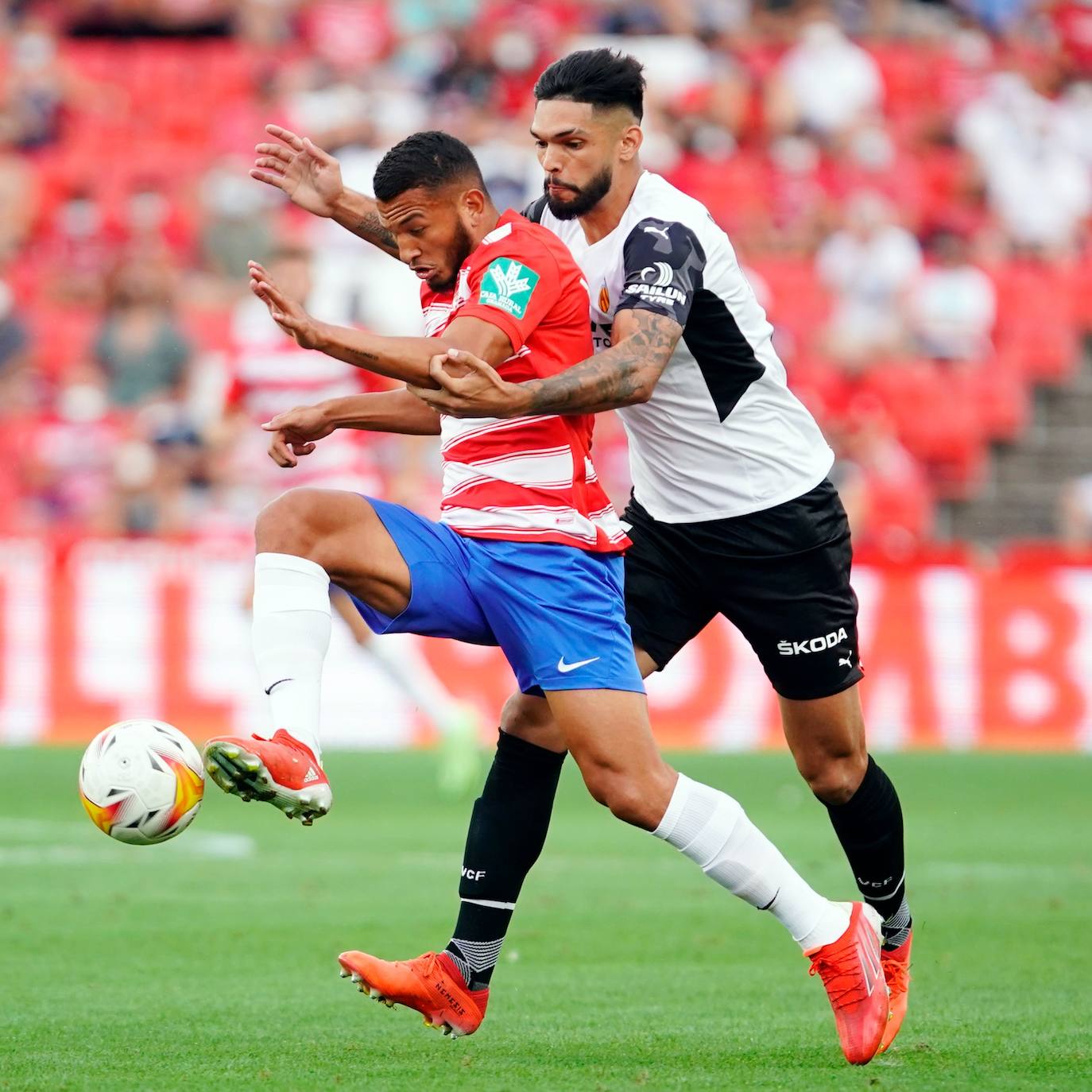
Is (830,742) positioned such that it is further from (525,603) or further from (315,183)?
(315,183)

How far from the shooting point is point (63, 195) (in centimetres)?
1822

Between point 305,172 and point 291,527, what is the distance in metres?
1.28

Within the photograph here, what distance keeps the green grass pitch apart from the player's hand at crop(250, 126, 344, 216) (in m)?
2.22

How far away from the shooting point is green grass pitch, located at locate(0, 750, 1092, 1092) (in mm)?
4719

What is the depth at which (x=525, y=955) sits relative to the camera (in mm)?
6660

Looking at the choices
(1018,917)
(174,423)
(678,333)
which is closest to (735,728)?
(174,423)

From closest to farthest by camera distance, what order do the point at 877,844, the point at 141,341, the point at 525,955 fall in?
the point at 877,844, the point at 525,955, the point at 141,341

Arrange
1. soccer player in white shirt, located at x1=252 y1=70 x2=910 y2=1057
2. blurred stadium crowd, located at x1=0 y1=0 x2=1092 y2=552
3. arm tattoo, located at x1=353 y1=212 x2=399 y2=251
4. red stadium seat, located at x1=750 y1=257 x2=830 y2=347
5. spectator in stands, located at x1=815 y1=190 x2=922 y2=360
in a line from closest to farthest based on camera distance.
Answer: soccer player in white shirt, located at x1=252 y1=70 x2=910 y2=1057, arm tattoo, located at x1=353 y1=212 x2=399 y2=251, blurred stadium crowd, located at x1=0 y1=0 x2=1092 y2=552, spectator in stands, located at x1=815 y1=190 x2=922 y2=360, red stadium seat, located at x1=750 y1=257 x2=830 y2=347

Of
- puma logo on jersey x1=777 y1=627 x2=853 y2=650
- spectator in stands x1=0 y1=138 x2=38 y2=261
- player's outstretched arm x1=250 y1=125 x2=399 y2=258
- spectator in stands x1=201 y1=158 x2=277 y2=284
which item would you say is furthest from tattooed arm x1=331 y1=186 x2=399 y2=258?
spectator in stands x1=0 y1=138 x2=38 y2=261

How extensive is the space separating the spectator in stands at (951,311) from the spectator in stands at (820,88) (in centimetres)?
225

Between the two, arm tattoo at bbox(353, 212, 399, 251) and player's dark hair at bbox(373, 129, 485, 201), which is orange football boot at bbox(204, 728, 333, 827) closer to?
player's dark hair at bbox(373, 129, 485, 201)

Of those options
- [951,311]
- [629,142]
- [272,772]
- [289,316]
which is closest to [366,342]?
[289,316]

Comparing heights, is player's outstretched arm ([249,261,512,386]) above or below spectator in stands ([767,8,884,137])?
below

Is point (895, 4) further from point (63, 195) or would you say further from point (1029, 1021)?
point (1029, 1021)
